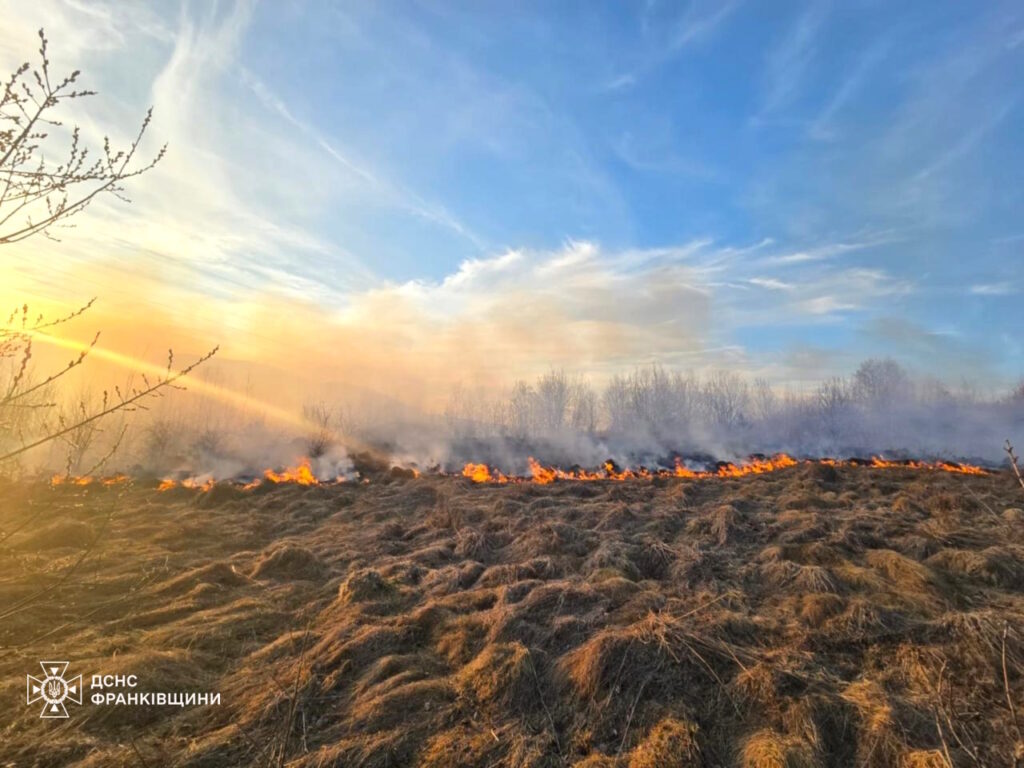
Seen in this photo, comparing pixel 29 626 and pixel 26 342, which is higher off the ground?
pixel 26 342

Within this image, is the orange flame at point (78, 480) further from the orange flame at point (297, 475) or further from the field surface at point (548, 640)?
the orange flame at point (297, 475)

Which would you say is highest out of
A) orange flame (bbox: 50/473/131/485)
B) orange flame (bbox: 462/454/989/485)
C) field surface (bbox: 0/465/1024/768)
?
orange flame (bbox: 50/473/131/485)

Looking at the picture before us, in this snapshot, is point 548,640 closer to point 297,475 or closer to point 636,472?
point 297,475

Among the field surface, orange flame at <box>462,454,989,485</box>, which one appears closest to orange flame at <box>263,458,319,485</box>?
orange flame at <box>462,454,989,485</box>

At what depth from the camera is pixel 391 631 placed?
7.11 metres

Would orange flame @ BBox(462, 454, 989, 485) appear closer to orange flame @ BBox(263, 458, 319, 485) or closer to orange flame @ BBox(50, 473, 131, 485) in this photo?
orange flame @ BBox(263, 458, 319, 485)

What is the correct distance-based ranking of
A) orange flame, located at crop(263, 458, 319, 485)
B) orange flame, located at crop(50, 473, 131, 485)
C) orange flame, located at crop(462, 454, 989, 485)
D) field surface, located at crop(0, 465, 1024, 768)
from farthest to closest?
orange flame, located at crop(462, 454, 989, 485), orange flame, located at crop(263, 458, 319, 485), field surface, located at crop(0, 465, 1024, 768), orange flame, located at crop(50, 473, 131, 485)

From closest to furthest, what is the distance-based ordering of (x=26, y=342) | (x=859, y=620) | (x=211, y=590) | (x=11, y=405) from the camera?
(x=11, y=405)
(x=26, y=342)
(x=859, y=620)
(x=211, y=590)

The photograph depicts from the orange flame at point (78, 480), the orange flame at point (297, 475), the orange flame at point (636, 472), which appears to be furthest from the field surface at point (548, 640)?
the orange flame at point (636, 472)

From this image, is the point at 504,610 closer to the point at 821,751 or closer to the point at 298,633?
the point at 298,633

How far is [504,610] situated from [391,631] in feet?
5.34

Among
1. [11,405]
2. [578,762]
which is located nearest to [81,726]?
[11,405]

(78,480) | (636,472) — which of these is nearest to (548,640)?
(78,480)

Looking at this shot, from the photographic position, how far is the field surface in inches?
190
